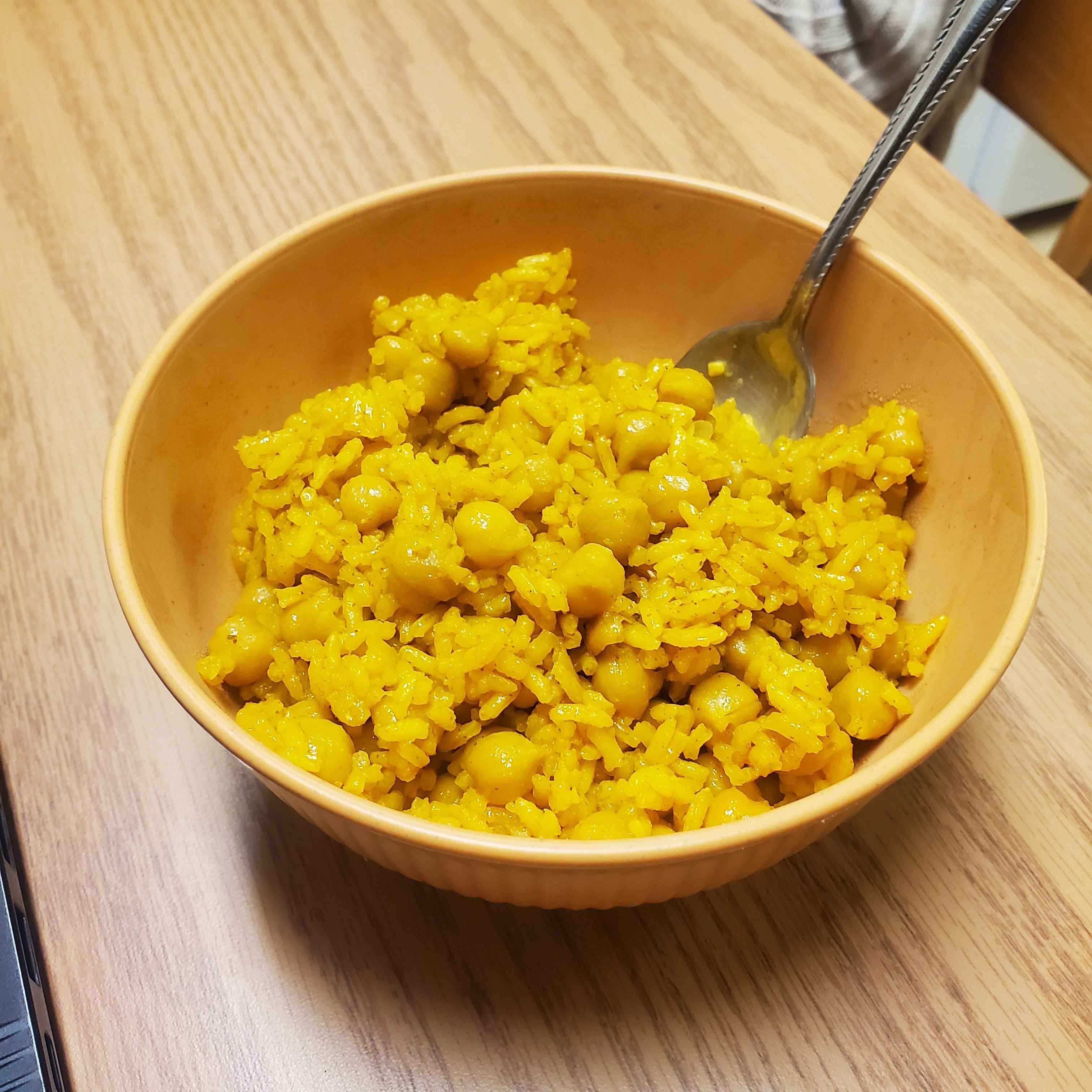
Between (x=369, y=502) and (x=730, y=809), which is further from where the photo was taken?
(x=369, y=502)

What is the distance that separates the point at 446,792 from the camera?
0.90 meters

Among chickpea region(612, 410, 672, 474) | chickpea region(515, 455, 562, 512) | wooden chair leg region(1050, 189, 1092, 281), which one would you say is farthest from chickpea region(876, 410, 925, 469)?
wooden chair leg region(1050, 189, 1092, 281)

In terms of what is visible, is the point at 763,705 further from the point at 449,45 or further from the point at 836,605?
the point at 449,45

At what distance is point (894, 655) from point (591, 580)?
31cm

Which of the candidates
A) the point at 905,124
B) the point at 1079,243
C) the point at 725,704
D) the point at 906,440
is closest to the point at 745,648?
the point at 725,704

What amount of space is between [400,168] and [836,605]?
3.29 ft

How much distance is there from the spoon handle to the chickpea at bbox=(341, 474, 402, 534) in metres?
0.50

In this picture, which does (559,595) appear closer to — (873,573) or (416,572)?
(416,572)

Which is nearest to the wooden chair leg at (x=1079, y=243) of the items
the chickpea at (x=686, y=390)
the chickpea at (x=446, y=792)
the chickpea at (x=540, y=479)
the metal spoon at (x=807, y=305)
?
the metal spoon at (x=807, y=305)

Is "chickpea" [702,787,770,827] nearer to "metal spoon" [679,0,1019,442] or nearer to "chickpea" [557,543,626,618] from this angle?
"chickpea" [557,543,626,618]

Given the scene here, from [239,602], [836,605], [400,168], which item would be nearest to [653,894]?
[836,605]

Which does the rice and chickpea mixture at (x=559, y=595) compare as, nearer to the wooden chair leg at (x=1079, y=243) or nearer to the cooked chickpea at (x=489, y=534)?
the cooked chickpea at (x=489, y=534)

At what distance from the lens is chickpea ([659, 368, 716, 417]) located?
→ 41.9 inches

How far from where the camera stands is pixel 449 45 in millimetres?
1629
